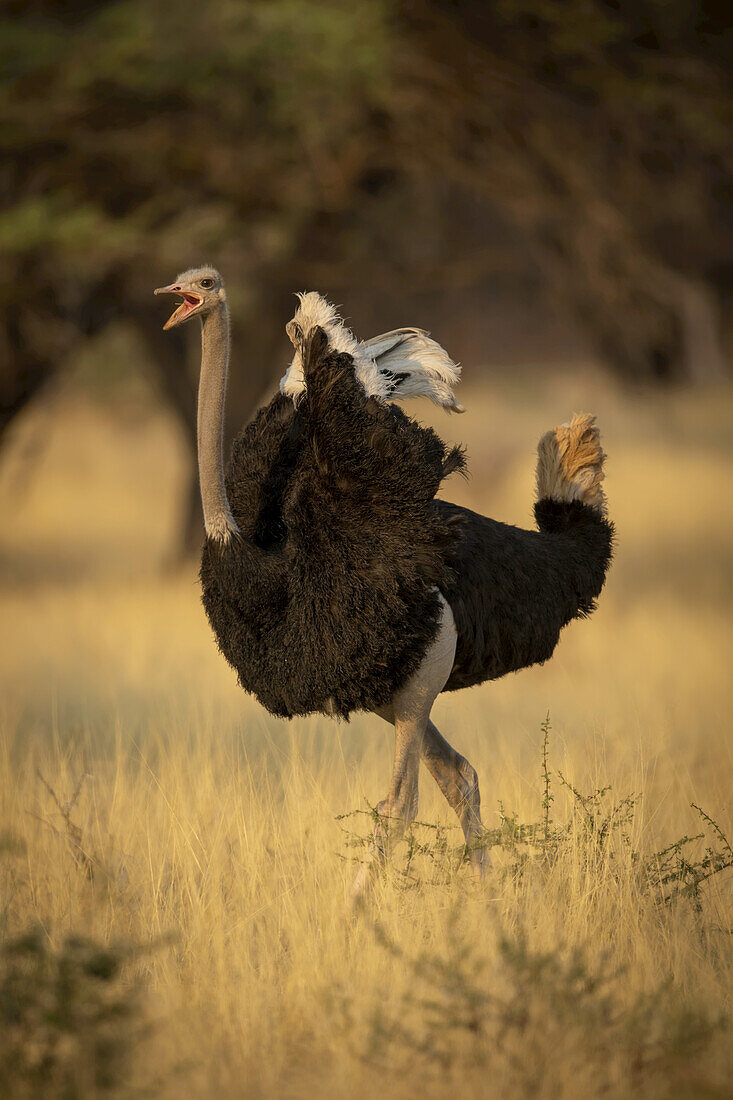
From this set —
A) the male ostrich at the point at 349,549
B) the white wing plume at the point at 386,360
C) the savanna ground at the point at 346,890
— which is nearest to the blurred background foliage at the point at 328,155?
the savanna ground at the point at 346,890

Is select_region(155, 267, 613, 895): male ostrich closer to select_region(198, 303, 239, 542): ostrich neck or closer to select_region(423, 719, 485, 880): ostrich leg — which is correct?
select_region(198, 303, 239, 542): ostrich neck

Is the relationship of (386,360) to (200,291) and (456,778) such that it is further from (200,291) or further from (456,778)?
(456,778)

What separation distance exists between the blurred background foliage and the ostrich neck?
4.86 m

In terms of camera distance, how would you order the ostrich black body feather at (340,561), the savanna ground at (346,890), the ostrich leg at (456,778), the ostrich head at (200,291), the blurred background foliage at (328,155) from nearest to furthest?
the savanna ground at (346,890) < the ostrich black body feather at (340,561) < the ostrich head at (200,291) < the ostrich leg at (456,778) < the blurred background foliage at (328,155)

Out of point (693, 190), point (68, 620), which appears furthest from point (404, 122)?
point (68, 620)

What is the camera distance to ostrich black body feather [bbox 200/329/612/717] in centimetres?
380

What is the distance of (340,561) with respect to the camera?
151 inches

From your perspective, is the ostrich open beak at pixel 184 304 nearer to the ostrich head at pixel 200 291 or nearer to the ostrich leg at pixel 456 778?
the ostrich head at pixel 200 291

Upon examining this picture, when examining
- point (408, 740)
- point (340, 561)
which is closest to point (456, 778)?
point (408, 740)

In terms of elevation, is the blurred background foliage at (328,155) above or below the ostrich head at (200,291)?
above

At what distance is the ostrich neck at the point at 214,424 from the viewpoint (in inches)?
152

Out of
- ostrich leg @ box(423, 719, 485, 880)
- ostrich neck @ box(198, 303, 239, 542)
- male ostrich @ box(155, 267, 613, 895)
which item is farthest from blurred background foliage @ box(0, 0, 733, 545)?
ostrich leg @ box(423, 719, 485, 880)

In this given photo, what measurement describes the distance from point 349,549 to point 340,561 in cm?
4

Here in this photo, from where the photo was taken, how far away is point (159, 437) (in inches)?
1212
